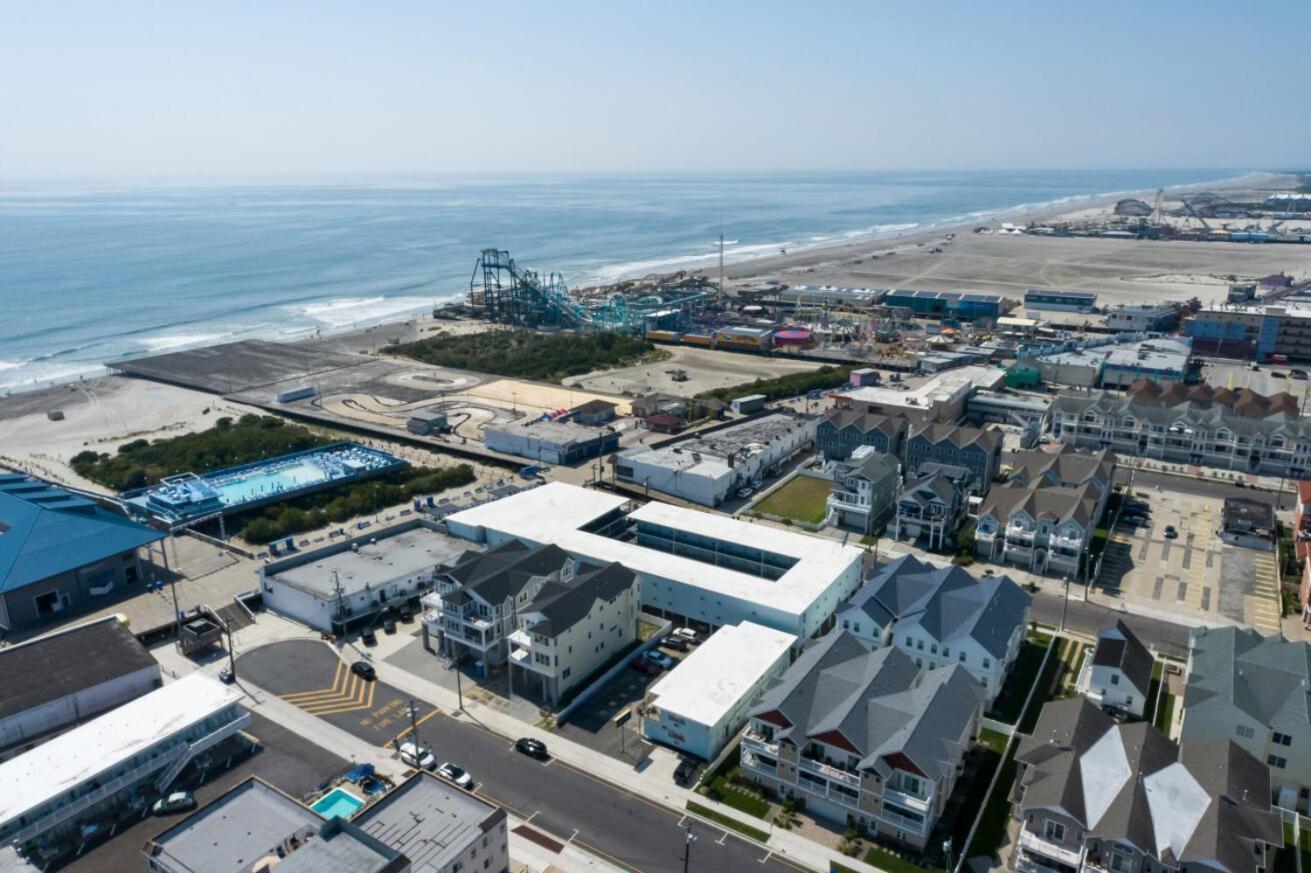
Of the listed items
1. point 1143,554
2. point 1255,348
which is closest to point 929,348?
Answer: point 1255,348

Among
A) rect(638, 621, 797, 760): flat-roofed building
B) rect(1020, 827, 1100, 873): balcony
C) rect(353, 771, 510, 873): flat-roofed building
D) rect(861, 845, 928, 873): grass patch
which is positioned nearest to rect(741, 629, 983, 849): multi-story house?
rect(861, 845, 928, 873): grass patch

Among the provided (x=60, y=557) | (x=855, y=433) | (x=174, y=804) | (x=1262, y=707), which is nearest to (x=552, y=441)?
(x=855, y=433)

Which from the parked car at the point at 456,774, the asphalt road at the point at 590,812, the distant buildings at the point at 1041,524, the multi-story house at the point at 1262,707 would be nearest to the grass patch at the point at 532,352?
the distant buildings at the point at 1041,524

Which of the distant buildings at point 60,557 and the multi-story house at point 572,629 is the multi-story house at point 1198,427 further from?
the distant buildings at point 60,557

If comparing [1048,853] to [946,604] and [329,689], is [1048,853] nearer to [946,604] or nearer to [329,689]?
[946,604]

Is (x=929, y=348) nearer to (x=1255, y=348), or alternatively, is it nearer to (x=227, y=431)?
(x=1255, y=348)
